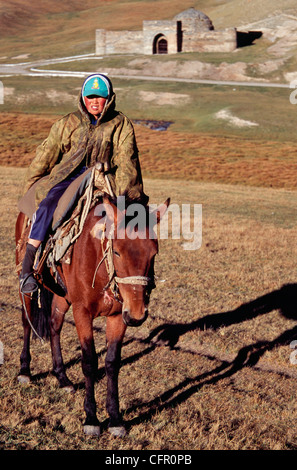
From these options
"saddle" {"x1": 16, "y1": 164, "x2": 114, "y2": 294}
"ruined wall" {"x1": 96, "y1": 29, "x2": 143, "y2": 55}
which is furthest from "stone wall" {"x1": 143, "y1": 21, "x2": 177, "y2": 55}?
A: "saddle" {"x1": 16, "y1": 164, "x2": 114, "y2": 294}

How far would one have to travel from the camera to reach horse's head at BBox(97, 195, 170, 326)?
491 cm

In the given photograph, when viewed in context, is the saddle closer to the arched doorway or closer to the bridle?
the bridle

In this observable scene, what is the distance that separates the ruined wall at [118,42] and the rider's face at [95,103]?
8572 cm

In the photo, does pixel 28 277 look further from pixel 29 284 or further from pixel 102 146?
pixel 102 146

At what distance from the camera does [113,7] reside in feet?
556

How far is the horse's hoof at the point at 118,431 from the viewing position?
5.68 m

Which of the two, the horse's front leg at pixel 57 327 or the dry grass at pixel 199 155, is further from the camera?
the dry grass at pixel 199 155

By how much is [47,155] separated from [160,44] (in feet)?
278

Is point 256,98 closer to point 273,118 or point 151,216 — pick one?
point 273,118

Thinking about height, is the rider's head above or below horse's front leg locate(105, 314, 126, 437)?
above

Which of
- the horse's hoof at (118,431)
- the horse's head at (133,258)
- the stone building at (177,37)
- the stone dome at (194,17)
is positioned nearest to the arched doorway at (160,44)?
the stone building at (177,37)

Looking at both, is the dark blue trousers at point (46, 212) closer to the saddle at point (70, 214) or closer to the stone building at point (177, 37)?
the saddle at point (70, 214)

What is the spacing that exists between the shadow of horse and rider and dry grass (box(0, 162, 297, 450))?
0.02m
